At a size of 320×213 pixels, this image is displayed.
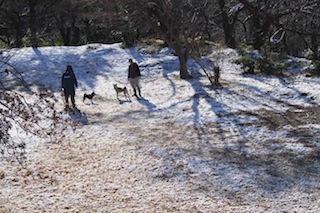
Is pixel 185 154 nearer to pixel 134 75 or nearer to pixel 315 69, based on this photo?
pixel 134 75

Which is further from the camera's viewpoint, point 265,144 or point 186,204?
point 265,144

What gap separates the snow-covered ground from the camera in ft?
27.6

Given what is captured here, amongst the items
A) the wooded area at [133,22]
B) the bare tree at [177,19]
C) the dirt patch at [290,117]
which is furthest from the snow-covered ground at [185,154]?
the wooded area at [133,22]

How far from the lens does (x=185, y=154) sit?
1057 centimetres

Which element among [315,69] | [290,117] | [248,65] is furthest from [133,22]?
[290,117]

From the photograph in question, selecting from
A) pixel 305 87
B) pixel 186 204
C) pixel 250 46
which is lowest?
pixel 186 204

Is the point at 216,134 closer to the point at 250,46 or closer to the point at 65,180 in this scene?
the point at 65,180

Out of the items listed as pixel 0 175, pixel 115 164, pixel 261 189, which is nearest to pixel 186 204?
pixel 261 189

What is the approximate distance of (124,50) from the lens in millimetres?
22844

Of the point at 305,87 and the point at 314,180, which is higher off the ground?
the point at 305,87

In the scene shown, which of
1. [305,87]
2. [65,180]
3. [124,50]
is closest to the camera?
[65,180]

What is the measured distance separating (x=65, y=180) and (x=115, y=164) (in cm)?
130

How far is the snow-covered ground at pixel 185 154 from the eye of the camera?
8.42 metres

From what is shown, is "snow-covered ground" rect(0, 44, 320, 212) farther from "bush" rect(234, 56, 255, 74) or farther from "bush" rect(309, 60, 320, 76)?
"bush" rect(234, 56, 255, 74)
